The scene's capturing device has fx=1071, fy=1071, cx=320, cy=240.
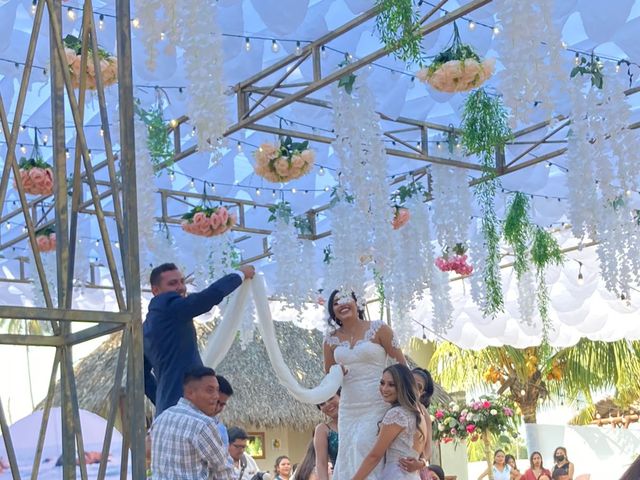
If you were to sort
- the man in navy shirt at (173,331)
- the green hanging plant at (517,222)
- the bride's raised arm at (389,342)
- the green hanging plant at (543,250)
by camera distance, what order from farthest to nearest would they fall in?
the green hanging plant at (543,250)
the green hanging plant at (517,222)
the bride's raised arm at (389,342)
the man in navy shirt at (173,331)

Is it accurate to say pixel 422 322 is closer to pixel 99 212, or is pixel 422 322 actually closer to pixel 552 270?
pixel 552 270

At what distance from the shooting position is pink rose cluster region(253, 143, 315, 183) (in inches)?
372

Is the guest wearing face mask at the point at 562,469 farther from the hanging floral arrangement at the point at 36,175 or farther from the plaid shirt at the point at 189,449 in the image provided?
the plaid shirt at the point at 189,449

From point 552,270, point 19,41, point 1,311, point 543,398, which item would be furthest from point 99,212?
point 543,398

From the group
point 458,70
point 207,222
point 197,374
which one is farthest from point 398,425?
point 207,222

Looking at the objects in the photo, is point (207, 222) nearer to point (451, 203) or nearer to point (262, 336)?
point (451, 203)

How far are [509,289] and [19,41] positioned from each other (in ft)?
31.1

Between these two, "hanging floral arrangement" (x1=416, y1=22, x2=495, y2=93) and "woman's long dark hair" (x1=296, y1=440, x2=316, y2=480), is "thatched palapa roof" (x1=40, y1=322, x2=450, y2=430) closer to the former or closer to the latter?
"hanging floral arrangement" (x1=416, y1=22, x2=495, y2=93)

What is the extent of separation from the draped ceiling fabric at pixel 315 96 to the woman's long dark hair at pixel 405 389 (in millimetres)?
2071

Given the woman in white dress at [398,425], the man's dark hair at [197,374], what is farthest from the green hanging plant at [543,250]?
the man's dark hair at [197,374]

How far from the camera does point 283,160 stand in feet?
30.9

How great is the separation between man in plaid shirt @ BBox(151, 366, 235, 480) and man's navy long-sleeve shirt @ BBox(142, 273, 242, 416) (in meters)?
0.37

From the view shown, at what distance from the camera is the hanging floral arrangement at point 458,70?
7.88 metres

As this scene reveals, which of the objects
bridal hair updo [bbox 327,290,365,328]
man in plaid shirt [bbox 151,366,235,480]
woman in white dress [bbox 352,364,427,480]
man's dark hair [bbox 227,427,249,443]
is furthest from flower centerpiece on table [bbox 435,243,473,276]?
man in plaid shirt [bbox 151,366,235,480]
